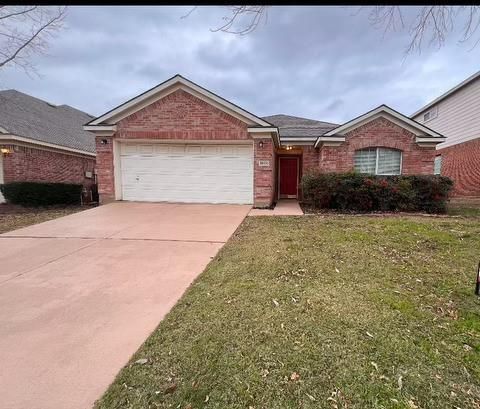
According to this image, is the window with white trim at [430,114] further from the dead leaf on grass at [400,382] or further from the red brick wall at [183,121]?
the dead leaf on grass at [400,382]

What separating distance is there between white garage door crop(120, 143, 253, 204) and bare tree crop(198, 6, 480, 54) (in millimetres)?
8858

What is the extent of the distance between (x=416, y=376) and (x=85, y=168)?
60.5 feet

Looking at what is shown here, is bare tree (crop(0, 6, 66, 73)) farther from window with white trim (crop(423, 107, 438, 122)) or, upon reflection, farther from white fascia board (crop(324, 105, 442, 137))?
window with white trim (crop(423, 107, 438, 122))

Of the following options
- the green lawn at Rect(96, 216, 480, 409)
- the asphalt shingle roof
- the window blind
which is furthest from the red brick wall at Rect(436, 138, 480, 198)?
the green lawn at Rect(96, 216, 480, 409)

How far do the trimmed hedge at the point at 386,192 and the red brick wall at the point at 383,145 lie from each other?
2.59 metres

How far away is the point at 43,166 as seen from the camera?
548 inches

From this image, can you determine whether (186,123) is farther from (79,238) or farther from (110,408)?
(110,408)

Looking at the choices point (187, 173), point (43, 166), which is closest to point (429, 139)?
point (187, 173)

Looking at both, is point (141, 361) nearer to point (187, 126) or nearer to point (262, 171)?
point (262, 171)

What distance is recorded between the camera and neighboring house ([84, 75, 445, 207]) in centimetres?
1102

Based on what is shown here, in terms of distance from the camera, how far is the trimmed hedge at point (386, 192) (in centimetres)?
973

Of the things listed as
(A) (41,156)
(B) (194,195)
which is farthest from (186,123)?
(A) (41,156)

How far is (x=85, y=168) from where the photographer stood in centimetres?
1673

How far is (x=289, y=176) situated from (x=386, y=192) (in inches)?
269
